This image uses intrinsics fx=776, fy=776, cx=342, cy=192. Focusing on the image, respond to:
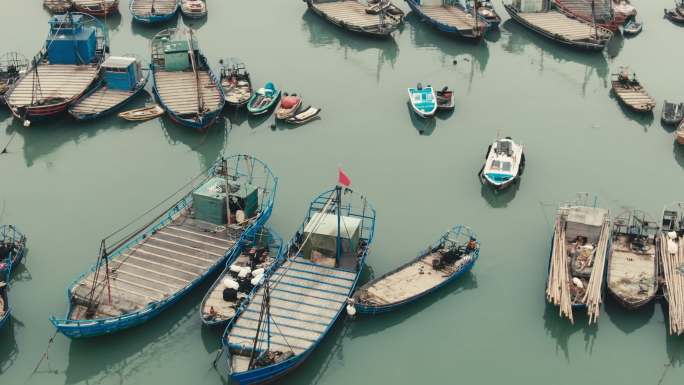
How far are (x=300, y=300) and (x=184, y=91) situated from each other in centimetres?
2446

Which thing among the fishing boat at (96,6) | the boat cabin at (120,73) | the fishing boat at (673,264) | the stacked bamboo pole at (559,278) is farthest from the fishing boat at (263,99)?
the fishing boat at (673,264)

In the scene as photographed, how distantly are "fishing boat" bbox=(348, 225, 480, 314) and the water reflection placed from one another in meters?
25.9

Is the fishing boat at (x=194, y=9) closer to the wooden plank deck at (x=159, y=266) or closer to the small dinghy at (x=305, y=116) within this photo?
the small dinghy at (x=305, y=116)

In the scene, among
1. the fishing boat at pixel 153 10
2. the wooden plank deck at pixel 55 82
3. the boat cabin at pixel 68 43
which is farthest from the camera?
the fishing boat at pixel 153 10

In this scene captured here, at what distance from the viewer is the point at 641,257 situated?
41.2 m

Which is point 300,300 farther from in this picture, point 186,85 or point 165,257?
point 186,85

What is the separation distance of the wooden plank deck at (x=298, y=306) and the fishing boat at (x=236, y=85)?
19464mm

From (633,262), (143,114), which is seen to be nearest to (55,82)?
(143,114)

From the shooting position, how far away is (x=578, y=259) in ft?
133

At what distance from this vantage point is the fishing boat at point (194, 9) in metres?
71.1

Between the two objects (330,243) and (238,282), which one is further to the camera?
(330,243)

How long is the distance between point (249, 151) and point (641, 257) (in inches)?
999

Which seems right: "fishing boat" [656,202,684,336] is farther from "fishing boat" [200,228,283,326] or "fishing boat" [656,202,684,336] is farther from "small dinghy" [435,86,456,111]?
"fishing boat" [200,228,283,326]

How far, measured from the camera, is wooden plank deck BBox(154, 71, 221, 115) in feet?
178
